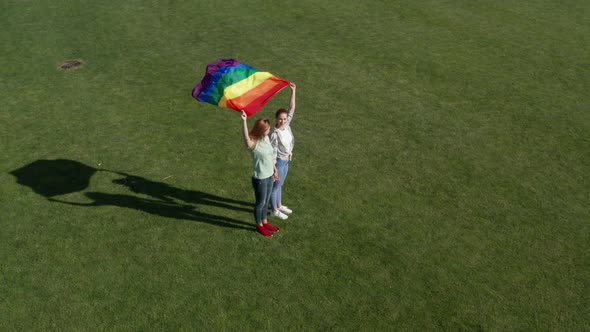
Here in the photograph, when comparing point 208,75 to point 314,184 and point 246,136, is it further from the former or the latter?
point 314,184

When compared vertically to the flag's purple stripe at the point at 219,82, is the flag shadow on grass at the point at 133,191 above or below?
below

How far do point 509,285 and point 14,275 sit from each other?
7415mm

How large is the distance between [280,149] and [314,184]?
172cm

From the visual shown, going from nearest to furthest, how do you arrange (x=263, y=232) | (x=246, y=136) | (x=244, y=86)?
(x=246, y=136), (x=263, y=232), (x=244, y=86)

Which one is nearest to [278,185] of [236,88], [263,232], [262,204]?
Answer: [262,204]

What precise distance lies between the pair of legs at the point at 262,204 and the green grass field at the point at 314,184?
24 cm

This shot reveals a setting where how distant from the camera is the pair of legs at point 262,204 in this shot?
7391 mm

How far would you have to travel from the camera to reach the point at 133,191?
907cm

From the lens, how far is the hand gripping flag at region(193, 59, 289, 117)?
8.00 meters

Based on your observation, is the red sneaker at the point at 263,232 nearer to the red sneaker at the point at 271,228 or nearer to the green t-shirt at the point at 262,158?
the red sneaker at the point at 271,228

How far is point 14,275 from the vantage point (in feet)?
23.9

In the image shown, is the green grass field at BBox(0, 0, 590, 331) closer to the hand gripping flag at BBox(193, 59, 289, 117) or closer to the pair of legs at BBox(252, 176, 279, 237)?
the pair of legs at BBox(252, 176, 279, 237)

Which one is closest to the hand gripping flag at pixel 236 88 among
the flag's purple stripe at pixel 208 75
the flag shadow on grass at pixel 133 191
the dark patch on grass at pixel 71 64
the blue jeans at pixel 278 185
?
the flag's purple stripe at pixel 208 75

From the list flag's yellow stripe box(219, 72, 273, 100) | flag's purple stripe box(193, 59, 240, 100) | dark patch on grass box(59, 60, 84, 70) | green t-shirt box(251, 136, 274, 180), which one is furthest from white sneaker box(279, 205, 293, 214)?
dark patch on grass box(59, 60, 84, 70)
